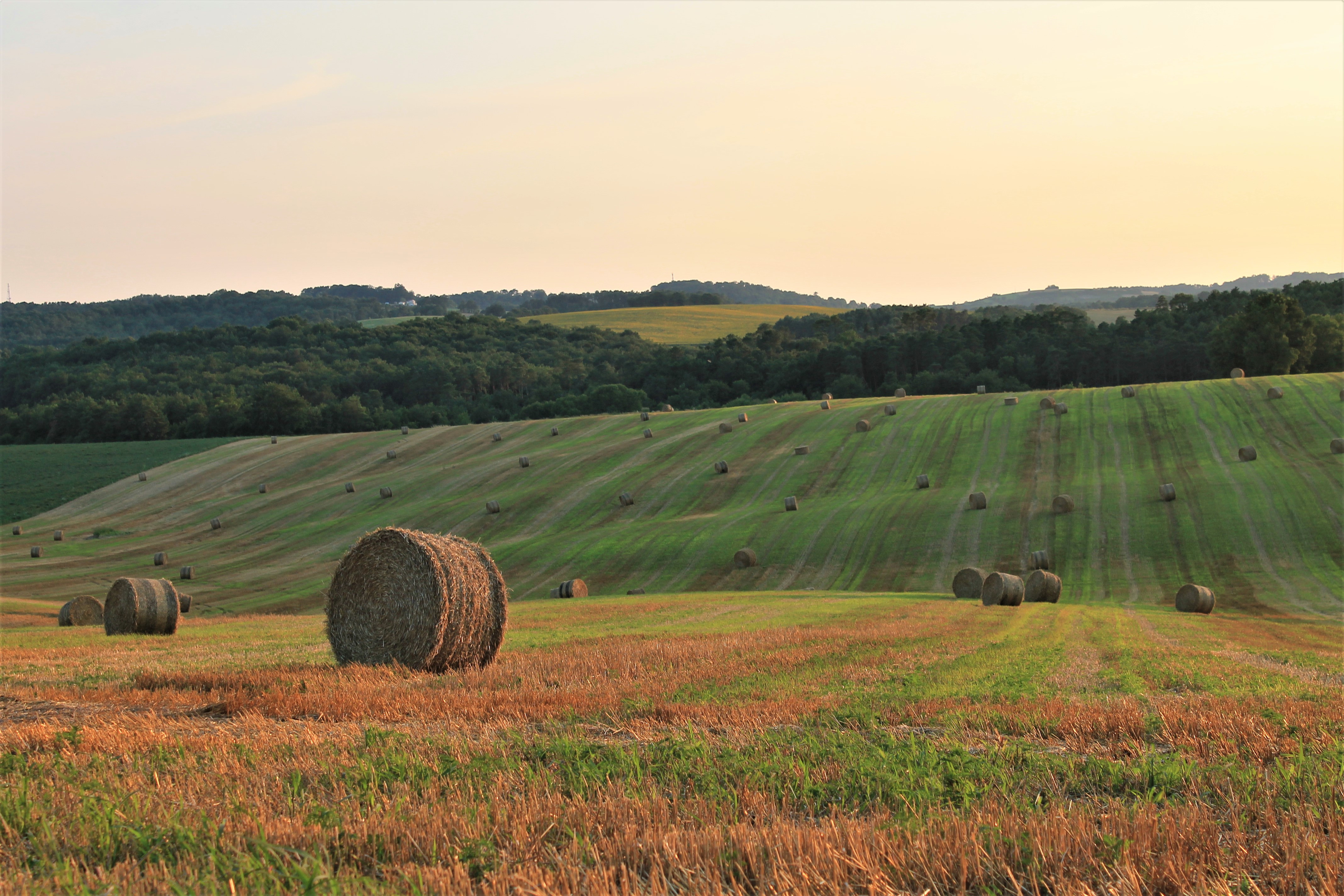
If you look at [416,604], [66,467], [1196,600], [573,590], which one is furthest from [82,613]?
[66,467]

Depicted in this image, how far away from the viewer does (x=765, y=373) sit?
313 ft

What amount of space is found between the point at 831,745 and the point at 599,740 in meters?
1.84

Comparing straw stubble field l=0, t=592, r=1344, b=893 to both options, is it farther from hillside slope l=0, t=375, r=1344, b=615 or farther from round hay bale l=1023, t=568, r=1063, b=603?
hillside slope l=0, t=375, r=1344, b=615

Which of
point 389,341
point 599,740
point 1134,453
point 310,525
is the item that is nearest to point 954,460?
point 1134,453

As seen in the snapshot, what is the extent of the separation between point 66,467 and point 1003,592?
231 feet

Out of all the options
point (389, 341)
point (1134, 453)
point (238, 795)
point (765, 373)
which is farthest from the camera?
point (389, 341)

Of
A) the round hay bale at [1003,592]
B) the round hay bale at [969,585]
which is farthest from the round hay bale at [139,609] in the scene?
the round hay bale at [969,585]

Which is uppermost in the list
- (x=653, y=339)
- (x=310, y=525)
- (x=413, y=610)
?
(x=653, y=339)

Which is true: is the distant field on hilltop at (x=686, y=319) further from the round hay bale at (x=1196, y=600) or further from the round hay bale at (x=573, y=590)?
the round hay bale at (x=1196, y=600)

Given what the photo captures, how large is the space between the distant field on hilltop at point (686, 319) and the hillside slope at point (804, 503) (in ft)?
237

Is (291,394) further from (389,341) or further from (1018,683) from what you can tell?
(1018,683)

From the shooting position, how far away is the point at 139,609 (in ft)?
72.3

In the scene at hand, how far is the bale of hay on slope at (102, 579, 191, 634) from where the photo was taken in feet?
72.4

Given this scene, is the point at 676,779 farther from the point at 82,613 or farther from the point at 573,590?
the point at 573,590
